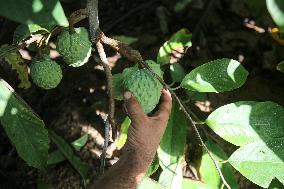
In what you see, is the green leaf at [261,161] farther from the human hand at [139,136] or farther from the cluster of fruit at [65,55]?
the cluster of fruit at [65,55]

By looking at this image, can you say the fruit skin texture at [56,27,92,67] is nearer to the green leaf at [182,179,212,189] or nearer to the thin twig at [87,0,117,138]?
the thin twig at [87,0,117,138]

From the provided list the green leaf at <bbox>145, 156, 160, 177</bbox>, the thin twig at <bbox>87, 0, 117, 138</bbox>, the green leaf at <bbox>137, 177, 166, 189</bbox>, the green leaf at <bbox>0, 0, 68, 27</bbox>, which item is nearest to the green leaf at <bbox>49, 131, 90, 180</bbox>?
the green leaf at <bbox>145, 156, 160, 177</bbox>

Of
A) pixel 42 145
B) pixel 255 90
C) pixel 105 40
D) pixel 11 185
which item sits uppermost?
pixel 105 40

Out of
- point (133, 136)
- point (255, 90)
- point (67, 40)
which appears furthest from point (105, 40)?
point (255, 90)

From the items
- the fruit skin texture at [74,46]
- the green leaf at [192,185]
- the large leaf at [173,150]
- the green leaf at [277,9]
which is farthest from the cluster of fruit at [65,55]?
the green leaf at [277,9]

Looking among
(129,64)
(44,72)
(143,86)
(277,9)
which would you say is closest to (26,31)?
(44,72)

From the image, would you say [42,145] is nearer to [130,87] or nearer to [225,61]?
[130,87]
